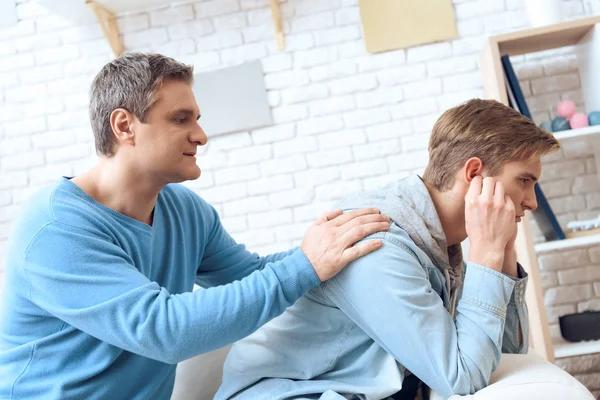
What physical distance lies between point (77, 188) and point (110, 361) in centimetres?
39

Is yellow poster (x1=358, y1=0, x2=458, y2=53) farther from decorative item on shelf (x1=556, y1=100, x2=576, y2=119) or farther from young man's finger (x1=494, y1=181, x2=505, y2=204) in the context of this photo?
young man's finger (x1=494, y1=181, x2=505, y2=204)

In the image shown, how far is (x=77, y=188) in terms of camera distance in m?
1.42

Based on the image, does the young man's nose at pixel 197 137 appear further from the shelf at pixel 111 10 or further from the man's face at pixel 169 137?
the shelf at pixel 111 10

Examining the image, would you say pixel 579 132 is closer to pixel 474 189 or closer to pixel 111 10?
pixel 474 189

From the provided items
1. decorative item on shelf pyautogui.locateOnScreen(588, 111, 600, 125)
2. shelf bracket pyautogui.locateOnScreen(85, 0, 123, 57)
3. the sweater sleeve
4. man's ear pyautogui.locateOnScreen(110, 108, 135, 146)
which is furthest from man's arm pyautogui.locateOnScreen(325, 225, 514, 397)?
shelf bracket pyautogui.locateOnScreen(85, 0, 123, 57)

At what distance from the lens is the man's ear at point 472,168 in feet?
4.52

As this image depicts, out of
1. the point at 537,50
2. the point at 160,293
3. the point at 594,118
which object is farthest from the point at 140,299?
the point at 537,50

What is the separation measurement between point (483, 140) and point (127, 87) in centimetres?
82

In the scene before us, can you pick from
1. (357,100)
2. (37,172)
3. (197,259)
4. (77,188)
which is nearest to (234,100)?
(357,100)

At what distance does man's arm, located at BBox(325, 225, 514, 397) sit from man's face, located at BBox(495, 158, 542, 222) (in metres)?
0.25

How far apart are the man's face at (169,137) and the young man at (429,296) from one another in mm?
403

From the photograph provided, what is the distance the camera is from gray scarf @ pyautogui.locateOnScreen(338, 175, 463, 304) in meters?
1.32

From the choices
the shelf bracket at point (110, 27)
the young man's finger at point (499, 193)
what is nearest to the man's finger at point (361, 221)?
the young man's finger at point (499, 193)

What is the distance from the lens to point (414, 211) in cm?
135
